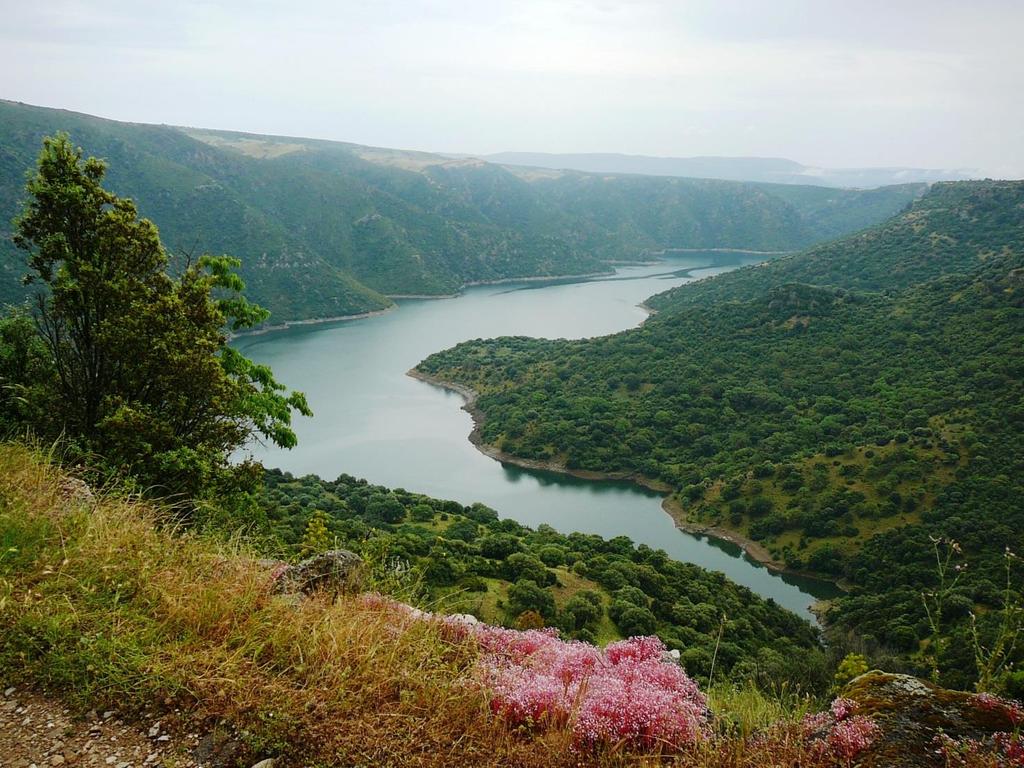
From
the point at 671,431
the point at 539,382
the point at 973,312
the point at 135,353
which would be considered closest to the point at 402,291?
the point at 539,382

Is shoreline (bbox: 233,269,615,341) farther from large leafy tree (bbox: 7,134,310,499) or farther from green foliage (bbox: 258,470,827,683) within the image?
large leafy tree (bbox: 7,134,310,499)

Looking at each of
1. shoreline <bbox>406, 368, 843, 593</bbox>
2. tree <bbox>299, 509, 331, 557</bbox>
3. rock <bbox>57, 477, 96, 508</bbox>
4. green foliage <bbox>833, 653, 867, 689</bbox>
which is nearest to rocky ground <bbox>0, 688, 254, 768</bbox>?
rock <bbox>57, 477, 96, 508</bbox>

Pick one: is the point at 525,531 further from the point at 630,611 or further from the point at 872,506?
the point at 872,506

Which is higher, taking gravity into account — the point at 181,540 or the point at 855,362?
the point at 181,540

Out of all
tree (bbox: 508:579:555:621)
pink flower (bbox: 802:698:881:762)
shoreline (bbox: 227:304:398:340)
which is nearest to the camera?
pink flower (bbox: 802:698:881:762)

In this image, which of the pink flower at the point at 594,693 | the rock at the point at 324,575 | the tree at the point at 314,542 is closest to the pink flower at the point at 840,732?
the pink flower at the point at 594,693

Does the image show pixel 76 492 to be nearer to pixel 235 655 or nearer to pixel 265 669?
pixel 235 655
